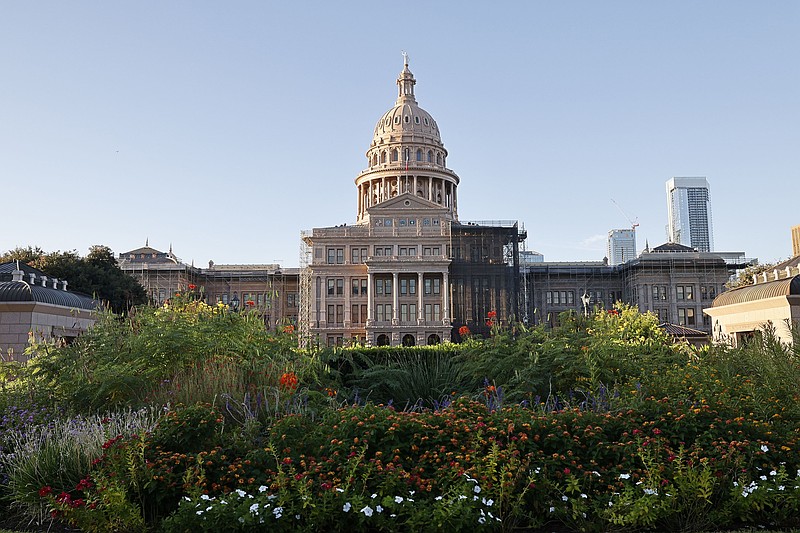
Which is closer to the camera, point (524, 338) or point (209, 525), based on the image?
point (209, 525)

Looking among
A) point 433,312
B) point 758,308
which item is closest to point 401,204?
point 433,312

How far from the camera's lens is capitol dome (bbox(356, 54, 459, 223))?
302 feet

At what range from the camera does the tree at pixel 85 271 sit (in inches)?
1743

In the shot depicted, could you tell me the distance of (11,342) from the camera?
62.1 feet

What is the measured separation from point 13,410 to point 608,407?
26.3 feet

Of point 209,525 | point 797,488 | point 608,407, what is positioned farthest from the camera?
point 608,407

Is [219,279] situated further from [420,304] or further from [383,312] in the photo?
[420,304]

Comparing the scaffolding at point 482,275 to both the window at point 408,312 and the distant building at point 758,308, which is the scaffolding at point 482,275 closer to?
the window at point 408,312

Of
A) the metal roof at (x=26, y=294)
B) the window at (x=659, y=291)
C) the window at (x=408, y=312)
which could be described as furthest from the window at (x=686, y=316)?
the metal roof at (x=26, y=294)

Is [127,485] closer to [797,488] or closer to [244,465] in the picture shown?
[244,465]

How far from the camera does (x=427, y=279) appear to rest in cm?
7375

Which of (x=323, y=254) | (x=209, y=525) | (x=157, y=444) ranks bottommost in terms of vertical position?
(x=209, y=525)

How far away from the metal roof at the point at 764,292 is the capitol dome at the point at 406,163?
70.7 metres

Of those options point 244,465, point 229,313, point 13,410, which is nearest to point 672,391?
point 244,465
